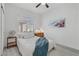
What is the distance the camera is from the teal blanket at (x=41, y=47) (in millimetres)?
1646

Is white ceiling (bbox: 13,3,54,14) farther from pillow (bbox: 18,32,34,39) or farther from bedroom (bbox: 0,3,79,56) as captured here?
pillow (bbox: 18,32,34,39)

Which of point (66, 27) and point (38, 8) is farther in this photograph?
point (66, 27)

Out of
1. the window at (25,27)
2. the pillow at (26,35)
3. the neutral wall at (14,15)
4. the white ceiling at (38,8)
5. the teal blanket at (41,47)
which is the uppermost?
the white ceiling at (38,8)

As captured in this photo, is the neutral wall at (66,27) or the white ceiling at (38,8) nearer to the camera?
the white ceiling at (38,8)

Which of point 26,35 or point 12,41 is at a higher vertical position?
point 26,35

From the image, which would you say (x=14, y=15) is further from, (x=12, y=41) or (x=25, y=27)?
(x=12, y=41)

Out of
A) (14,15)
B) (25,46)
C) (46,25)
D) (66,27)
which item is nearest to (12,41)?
(25,46)

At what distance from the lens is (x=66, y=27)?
1.75 m

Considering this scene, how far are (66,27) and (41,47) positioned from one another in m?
0.60

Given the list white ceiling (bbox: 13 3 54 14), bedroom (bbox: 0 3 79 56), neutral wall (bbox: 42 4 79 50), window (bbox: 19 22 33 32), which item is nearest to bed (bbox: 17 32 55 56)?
bedroom (bbox: 0 3 79 56)

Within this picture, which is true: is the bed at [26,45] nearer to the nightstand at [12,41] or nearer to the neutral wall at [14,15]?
the nightstand at [12,41]

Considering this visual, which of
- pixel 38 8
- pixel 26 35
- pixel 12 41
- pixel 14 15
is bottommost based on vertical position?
pixel 12 41

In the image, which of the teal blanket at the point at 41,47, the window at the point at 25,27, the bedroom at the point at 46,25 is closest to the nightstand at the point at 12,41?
the bedroom at the point at 46,25

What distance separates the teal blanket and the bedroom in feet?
0.24
